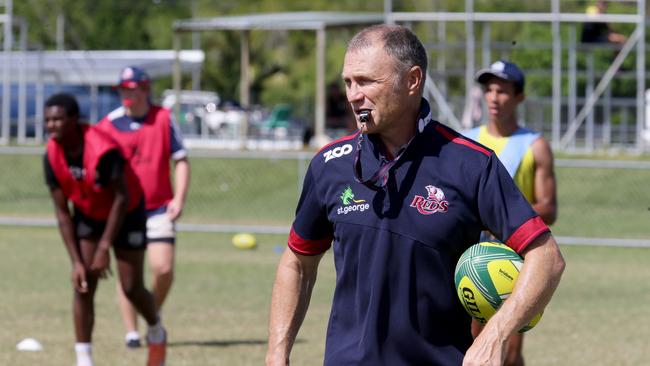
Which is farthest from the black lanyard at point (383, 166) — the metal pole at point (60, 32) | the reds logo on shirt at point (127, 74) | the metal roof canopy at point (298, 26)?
the metal pole at point (60, 32)

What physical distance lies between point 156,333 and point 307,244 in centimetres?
461

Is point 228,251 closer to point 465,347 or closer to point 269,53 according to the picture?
point 465,347

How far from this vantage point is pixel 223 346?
33.7 feet

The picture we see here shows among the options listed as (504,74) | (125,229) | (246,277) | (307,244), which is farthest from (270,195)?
(307,244)

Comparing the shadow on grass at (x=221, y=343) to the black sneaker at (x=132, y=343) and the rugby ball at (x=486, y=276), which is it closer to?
the black sneaker at (x=132, y=343)

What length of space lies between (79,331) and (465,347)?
4.71 meters

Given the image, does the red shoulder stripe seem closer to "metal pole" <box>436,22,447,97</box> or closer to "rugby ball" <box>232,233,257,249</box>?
"rugby ball" <box>232,233,257,249</box>

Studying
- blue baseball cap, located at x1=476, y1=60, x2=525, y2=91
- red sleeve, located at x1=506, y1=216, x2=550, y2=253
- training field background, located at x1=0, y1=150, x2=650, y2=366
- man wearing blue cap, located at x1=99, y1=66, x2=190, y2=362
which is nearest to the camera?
red sleeve, located at x1=506, y1=216, x2=550, y2=253

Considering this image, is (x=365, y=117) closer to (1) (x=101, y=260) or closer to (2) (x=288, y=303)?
(2) (x=288, y=303)

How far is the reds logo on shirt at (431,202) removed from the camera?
403 cm

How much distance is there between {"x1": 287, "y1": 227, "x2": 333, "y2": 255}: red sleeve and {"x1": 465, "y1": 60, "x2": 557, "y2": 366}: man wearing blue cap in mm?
3200

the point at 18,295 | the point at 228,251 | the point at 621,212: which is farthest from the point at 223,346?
the point at 621,212

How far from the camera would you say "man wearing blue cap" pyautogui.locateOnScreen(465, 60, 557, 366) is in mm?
7469

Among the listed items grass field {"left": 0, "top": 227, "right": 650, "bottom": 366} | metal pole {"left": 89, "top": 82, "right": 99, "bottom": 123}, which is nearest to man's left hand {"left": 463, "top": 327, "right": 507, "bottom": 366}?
grass field {"left": 0, "top": 227, "right": 650, "bottom": 366}
